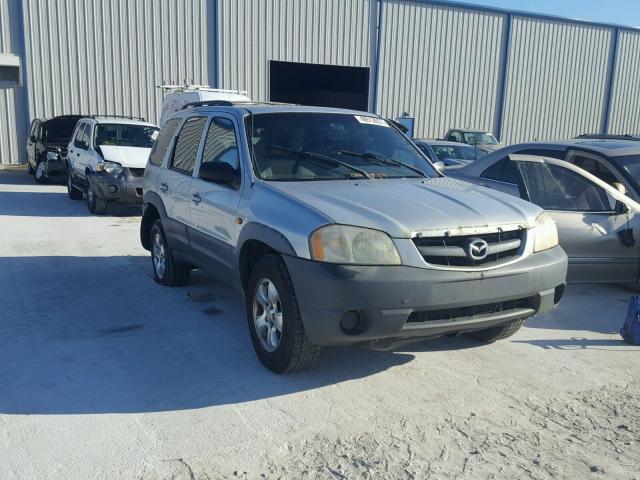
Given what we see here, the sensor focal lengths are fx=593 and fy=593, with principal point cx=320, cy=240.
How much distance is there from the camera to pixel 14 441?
317 centimetres

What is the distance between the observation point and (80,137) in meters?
12.8

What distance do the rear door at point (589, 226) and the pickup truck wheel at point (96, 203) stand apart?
311 inches

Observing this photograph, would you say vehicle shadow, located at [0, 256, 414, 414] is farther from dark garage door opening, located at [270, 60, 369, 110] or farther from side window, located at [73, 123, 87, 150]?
dark garage door opening, located at [270, 60, 369, 110]

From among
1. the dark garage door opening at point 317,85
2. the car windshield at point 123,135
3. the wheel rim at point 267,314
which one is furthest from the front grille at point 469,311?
the dark garage door opening at point 317,85

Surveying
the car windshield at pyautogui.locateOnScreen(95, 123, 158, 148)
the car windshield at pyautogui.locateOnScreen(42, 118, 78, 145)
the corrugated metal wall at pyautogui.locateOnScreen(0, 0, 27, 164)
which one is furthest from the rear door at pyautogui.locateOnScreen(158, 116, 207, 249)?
the corrugated metal wall at pyautogui.locateOnScreen(0, 0, 27, 164)

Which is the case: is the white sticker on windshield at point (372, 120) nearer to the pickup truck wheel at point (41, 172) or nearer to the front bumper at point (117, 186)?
the front bumper at point (117, 186)

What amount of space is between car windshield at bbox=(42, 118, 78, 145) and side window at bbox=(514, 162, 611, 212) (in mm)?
13689

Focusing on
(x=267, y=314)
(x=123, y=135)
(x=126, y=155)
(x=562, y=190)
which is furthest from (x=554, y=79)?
(x=267, y=314)

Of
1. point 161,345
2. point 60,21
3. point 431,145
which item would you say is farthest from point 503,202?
point 60,21

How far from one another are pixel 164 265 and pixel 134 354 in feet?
6.47

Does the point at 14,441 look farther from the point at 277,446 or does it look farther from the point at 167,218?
the point at 167,218

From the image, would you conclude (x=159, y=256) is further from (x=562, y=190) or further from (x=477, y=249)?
(x=562, y=190)

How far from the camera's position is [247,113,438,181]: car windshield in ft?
14.9

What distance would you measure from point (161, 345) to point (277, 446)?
175 cm
